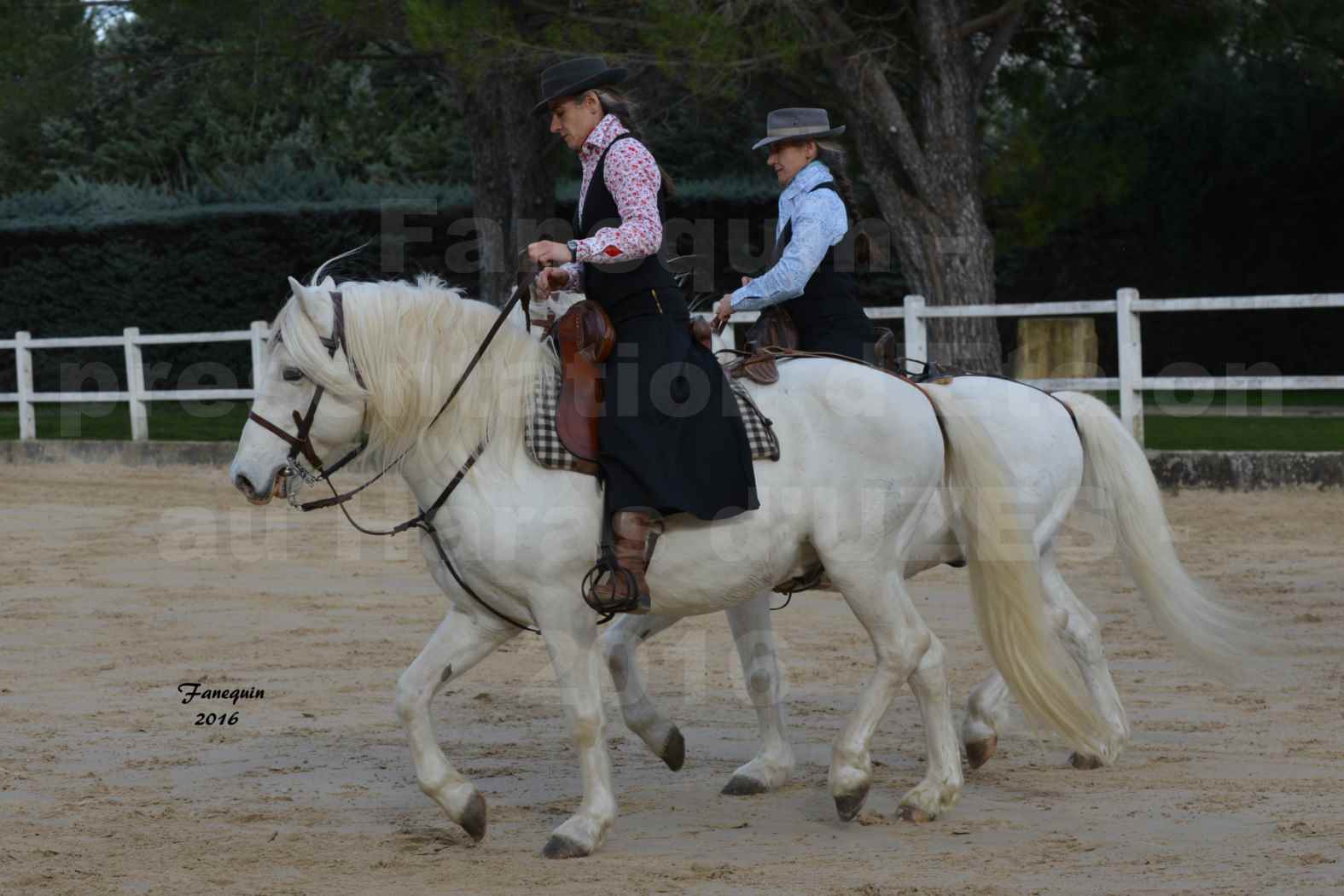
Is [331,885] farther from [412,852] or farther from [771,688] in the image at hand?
[771,688]

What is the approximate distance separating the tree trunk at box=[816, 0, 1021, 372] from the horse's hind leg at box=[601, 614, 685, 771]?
907 centimetres

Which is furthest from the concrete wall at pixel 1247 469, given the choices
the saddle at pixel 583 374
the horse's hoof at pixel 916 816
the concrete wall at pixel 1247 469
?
the saddle at pixel 583 374

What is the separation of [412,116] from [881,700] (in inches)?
1050

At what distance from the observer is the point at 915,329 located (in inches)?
522

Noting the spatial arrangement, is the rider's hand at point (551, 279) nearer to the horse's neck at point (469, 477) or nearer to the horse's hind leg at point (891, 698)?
the horse's neck at point (469, 477)

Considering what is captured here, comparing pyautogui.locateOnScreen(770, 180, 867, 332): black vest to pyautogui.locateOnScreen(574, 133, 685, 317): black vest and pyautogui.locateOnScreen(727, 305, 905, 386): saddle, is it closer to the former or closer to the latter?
pyautogui.locateOnScreen(727, 305, 905, 386): saddle

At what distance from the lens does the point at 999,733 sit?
241 inches

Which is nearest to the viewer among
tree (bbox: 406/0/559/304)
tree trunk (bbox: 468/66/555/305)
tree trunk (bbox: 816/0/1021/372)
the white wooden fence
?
the white wooden fence

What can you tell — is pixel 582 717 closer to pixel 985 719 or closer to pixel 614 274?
pixel 614 274

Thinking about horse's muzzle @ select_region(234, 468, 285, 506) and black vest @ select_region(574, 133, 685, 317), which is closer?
horse's muzzle @ select_region(234, 468, 285, 506)

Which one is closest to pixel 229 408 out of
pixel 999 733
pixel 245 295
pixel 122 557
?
pixel 245 295

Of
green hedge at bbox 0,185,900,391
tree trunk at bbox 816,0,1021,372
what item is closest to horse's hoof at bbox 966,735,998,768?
tree trunk at bbox 816,0,1021,372

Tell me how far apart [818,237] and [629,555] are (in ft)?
5.27

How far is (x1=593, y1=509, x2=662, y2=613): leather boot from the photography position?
15.4 feet
